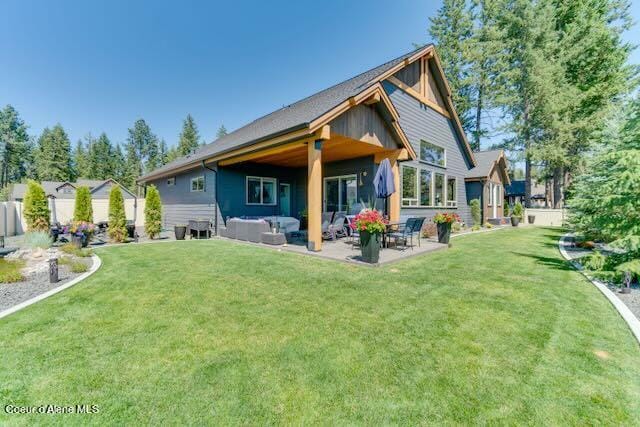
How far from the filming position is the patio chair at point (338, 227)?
9048mm

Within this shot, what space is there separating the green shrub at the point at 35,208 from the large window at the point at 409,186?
1261cm

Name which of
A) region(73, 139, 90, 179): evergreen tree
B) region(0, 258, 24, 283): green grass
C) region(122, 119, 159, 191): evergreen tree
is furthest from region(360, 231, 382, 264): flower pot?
region(73, 139, 90, 179): evergreen tree

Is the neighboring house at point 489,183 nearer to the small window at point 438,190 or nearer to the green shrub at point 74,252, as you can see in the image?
the small window at point 438,190

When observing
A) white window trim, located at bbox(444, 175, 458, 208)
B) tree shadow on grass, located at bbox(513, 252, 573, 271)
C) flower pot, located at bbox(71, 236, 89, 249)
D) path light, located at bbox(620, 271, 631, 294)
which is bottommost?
tree shadow on grass, located at bbox(513, 252, 573, 271)

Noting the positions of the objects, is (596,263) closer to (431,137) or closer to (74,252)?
(431,137)

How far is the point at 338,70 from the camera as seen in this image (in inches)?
650

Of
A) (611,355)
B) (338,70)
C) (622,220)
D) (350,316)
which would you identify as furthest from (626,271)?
(338,70)

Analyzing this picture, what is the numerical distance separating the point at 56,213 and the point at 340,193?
1557 centimetres

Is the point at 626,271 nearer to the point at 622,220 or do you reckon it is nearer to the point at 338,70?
the point at 622,220

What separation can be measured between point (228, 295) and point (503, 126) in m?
25.1

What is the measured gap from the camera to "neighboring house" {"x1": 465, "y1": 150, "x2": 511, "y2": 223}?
52.0 feet

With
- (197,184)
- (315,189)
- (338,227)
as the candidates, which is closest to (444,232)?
(338,227)

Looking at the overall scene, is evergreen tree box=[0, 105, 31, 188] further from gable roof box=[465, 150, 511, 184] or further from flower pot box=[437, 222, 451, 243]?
gable roof box=[465, 150, 511, 184]

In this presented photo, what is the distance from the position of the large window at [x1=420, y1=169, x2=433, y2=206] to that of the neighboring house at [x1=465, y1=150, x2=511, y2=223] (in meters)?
4.66
